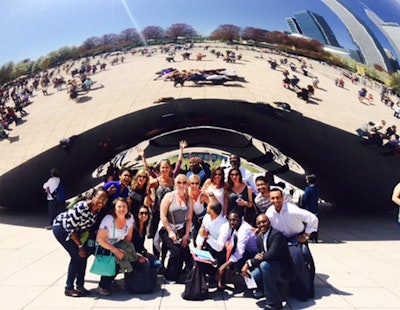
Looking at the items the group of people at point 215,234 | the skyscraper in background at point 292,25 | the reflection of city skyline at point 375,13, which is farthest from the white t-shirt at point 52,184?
the reflection of city skyline at point 375,13

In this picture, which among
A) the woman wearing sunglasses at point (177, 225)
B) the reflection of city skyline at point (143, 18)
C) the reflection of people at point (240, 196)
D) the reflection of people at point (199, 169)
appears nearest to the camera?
the woman wearing sunglasses at point (177, 225)

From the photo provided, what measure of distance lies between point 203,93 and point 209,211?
265 centimetres

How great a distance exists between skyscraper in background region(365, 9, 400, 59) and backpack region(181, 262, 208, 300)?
4.88m

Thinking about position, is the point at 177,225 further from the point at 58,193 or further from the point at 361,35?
the point at 361,35

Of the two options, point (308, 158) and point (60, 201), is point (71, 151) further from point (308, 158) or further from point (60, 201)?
point (308, 158)

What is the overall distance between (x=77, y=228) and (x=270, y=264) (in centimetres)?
184

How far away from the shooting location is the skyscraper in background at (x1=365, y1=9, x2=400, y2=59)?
614cm

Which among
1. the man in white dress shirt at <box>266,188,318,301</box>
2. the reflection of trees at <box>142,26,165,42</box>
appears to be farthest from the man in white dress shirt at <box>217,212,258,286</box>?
the reflection of trees at <box>142,26,165,42</box>

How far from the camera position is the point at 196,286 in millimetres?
3646

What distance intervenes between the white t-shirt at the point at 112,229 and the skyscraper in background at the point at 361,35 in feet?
14.7

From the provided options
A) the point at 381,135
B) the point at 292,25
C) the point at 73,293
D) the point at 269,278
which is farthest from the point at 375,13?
the point at 73,293

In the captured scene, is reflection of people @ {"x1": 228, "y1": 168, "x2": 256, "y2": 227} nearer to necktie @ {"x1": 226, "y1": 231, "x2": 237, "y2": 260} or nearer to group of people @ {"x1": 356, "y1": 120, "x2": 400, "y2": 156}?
necktie @ {"x1": 226, "y1": 231, "x2": 237, "y2": 260}

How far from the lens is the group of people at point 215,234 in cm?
360

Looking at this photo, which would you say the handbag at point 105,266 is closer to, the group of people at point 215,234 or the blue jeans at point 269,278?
the group of people at point 215,234
